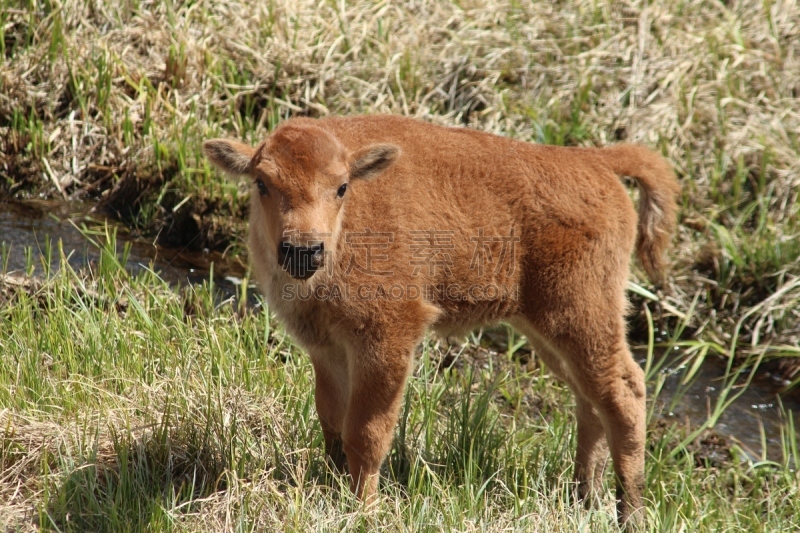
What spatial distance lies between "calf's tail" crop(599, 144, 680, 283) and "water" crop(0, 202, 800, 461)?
4.39 ft

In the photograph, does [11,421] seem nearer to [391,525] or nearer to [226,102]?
[391,525]

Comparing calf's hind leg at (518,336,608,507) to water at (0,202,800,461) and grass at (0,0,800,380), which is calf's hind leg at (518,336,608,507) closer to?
water at (0,202,800,461)

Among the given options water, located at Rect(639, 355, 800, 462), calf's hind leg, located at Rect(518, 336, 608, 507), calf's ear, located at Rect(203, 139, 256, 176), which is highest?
calf's ear, located at Rect(203, 139, 256, 176)

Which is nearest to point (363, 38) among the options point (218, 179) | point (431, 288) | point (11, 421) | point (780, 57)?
point (218, 179)

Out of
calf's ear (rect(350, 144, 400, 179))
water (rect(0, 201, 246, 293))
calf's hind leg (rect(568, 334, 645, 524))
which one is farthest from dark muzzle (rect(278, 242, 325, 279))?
water (rect(0, 201, 246, 293))

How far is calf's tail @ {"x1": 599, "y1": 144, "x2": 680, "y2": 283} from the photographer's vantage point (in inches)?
219

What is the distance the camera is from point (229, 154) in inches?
188

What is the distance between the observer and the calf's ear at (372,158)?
4.69 metres

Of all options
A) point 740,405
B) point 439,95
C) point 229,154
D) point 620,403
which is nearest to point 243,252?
point 439,95

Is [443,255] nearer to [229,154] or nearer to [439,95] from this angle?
[229,154]

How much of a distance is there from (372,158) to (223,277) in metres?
3.41

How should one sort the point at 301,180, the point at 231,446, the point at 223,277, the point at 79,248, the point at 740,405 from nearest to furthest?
the point at 301,180
the point at 231,446
the point at 740,405
the point at 79,248
the point at 223,277

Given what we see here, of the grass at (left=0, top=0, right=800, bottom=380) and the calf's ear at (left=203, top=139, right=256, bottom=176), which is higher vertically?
the calf's ear at (left=203, top=139, right=256, bottom=176)

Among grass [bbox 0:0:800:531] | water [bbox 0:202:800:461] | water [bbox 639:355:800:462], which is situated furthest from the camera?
water [bbox 0:202:800:461]
